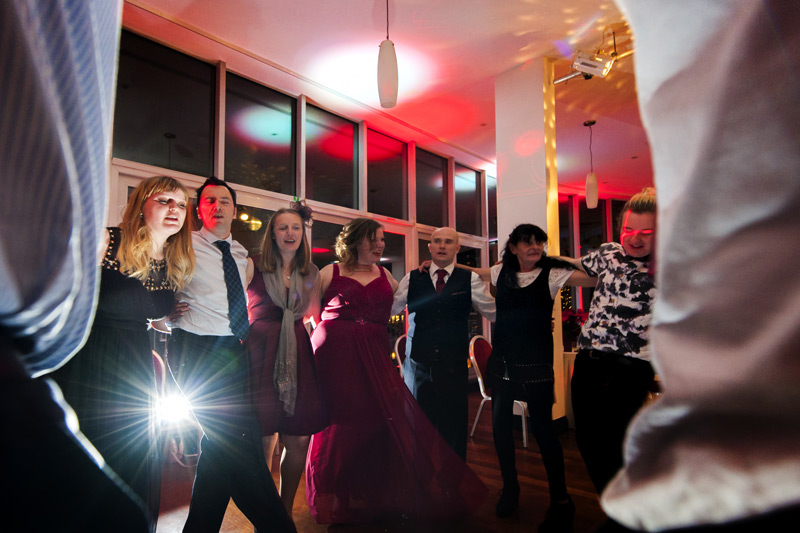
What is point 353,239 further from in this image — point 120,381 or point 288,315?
point 120,381

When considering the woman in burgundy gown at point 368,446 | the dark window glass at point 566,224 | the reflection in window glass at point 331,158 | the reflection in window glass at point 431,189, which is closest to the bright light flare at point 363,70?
the reflection in window glass at point 331,158

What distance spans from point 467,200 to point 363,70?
10.5ft

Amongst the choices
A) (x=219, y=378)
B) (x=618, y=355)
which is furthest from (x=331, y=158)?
(x=618, y=355)

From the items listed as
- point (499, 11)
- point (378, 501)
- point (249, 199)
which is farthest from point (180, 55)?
point (378, 501)

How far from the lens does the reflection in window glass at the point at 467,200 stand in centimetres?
689

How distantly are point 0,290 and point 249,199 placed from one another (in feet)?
A: 13.8

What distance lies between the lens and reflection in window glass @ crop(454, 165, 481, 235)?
22.6 ft

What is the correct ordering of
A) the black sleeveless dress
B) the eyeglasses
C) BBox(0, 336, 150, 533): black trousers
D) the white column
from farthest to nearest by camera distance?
the white column, the eyeglasses, the black sleeveless dress, BBox(0, 336, 150, 533): black trousers

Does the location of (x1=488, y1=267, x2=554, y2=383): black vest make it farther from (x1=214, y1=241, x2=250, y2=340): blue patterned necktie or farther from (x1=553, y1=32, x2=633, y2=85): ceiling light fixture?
(x1=553, y1=32, x2=633, y2=85): ceiling light fixture

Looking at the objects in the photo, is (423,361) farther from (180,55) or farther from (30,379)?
(180,55)

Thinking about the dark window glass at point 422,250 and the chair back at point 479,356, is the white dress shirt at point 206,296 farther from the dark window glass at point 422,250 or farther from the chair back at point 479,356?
the dark window glass at point 422,250

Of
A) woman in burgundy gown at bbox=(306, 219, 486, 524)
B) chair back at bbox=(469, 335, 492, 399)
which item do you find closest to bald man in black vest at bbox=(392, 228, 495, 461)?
woman in burgundy gown at bbox=(306, 219, 486, 524)

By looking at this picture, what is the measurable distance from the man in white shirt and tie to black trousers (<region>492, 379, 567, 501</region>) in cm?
118

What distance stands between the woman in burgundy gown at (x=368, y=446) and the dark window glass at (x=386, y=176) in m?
3.43
